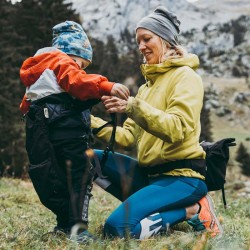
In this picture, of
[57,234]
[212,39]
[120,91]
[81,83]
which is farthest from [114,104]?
[212,39]

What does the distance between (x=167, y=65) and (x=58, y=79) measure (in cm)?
108

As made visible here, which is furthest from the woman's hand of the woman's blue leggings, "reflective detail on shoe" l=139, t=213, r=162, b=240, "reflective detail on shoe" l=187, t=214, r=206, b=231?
"reflective detail on shoe" l=187, t=214, r=206, b=231

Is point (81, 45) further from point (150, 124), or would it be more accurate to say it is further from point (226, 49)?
point (226, 49)

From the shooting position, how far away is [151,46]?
4.69m

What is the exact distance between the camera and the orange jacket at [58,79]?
12.9 ft

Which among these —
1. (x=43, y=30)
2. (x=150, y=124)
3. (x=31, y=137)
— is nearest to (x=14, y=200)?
(x=31, y=137)

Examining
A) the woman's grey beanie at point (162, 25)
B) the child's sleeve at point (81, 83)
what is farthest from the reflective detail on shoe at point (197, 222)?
the woman's grey beanie at point (162, 25)

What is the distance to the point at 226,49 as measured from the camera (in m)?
149

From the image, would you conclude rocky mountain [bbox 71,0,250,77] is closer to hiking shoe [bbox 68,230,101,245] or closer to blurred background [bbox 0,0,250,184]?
blurred background [bbox 0,0,250,184]

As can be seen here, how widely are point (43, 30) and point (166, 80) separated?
25.4 m

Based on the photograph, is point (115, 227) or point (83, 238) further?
point (115, 227)

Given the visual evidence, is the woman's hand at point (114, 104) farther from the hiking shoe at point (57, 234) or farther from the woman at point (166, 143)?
the hiking shoe at point (57, 234)

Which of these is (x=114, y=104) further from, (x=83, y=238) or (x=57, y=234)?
(x=57, y=234)

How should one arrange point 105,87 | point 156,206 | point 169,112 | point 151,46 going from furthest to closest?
point 151,46
point 156,206
point 169,112
point 105,87
